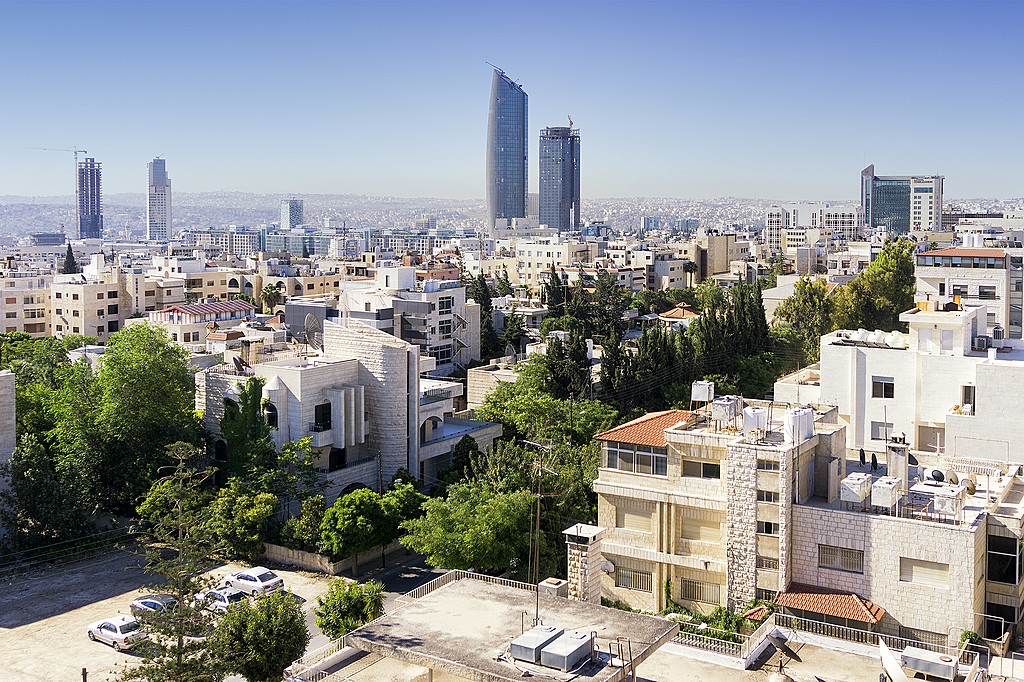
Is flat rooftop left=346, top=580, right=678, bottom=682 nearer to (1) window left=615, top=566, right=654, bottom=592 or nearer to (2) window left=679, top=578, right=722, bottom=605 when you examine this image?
(2) window left=679, top=578, right=722, bottom=605

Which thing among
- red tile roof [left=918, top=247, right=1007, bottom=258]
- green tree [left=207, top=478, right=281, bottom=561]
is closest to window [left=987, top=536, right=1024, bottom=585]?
green tree [left=207, top=478, right=281, bottom=561]

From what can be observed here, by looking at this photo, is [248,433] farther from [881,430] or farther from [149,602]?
[881,430]

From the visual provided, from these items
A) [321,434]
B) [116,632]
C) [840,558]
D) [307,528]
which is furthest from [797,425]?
[321,434]

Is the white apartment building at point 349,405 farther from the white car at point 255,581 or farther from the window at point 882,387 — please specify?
the window at point 882,387

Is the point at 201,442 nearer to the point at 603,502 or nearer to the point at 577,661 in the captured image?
the point at 603,502

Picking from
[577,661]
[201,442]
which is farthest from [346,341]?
[577,661]

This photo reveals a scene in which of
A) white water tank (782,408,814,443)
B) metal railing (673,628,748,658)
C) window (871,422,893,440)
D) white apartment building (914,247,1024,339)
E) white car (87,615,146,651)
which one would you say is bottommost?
white car (87,615,146,651)

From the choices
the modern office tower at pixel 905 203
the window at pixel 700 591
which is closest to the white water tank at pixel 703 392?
the window at pixel 700 591
